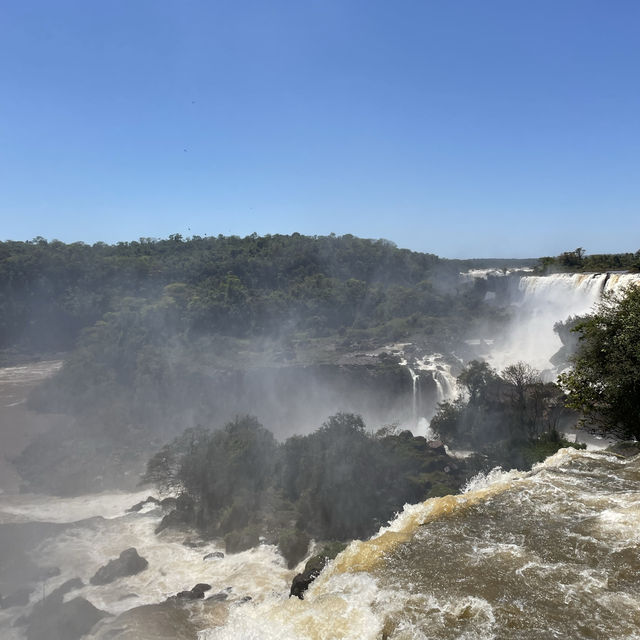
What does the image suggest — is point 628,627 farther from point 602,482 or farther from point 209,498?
point 209,498

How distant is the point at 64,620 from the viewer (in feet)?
51.5

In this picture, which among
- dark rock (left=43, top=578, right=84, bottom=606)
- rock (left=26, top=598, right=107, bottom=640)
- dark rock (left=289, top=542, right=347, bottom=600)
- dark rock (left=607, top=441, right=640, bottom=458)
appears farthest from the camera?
dark rock (left=43, top=578, right=84, bottom=606)

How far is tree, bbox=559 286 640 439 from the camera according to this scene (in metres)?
13.5

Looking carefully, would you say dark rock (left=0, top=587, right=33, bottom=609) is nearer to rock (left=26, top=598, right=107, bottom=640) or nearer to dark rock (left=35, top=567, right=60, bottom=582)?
dark rock (left=35, top=567, right=60, bottom=582)

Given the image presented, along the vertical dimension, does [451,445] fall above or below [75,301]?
below

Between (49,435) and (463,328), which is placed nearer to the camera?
(49,435)

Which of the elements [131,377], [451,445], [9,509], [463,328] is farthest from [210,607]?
[463,328]

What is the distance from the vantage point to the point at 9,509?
2641 centimetres

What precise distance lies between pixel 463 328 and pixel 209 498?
38.7 metres

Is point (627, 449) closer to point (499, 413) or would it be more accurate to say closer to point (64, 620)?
point (499, 413)

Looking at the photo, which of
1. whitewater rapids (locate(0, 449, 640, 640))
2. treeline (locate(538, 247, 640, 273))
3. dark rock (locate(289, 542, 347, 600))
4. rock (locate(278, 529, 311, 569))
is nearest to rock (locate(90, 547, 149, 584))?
rock (locate(278, 529, 311, 569))

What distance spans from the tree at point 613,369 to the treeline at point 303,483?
959cm

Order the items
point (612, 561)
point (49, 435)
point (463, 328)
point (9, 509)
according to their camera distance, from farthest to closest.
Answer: point (463, 328), point (49, 435), point (9, 509), point (612, 561)

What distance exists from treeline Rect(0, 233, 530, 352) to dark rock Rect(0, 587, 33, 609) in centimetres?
3997
